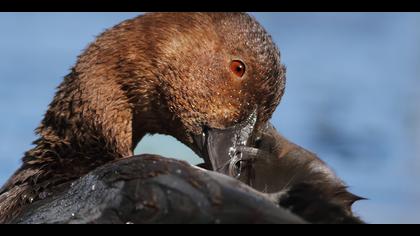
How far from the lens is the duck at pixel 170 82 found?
6.59 m

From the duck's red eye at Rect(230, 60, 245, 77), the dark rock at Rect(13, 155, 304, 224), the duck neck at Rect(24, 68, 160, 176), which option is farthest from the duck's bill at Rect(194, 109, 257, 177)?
the dark rock at Rect(13, 155, 304, 224)

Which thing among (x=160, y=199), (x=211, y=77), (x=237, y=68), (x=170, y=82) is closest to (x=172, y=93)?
(x=170, y=82)

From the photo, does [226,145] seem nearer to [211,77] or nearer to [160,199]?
[211,77]

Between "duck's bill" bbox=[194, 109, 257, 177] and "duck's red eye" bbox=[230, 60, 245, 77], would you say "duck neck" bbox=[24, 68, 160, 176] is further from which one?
"duck's red eye" bbox=[230, 60, 245, 77]

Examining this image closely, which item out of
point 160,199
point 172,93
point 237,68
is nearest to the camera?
point 160,199

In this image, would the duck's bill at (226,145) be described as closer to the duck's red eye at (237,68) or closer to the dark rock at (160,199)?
the duck's red eye at (237,68)

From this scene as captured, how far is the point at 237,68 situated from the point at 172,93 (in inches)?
18.6

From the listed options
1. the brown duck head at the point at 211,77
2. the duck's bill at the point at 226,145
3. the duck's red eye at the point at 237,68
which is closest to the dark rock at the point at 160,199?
the duck's bill at the point at 226,145

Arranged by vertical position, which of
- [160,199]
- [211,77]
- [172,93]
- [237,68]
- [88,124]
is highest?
[237,68]

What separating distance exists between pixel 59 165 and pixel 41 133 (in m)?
0.41

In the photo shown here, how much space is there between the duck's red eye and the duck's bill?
28 cm

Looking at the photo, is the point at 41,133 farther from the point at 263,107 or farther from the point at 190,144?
the point at 263,107

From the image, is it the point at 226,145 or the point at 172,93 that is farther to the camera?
the point at 172,93

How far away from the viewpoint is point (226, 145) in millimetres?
6512
